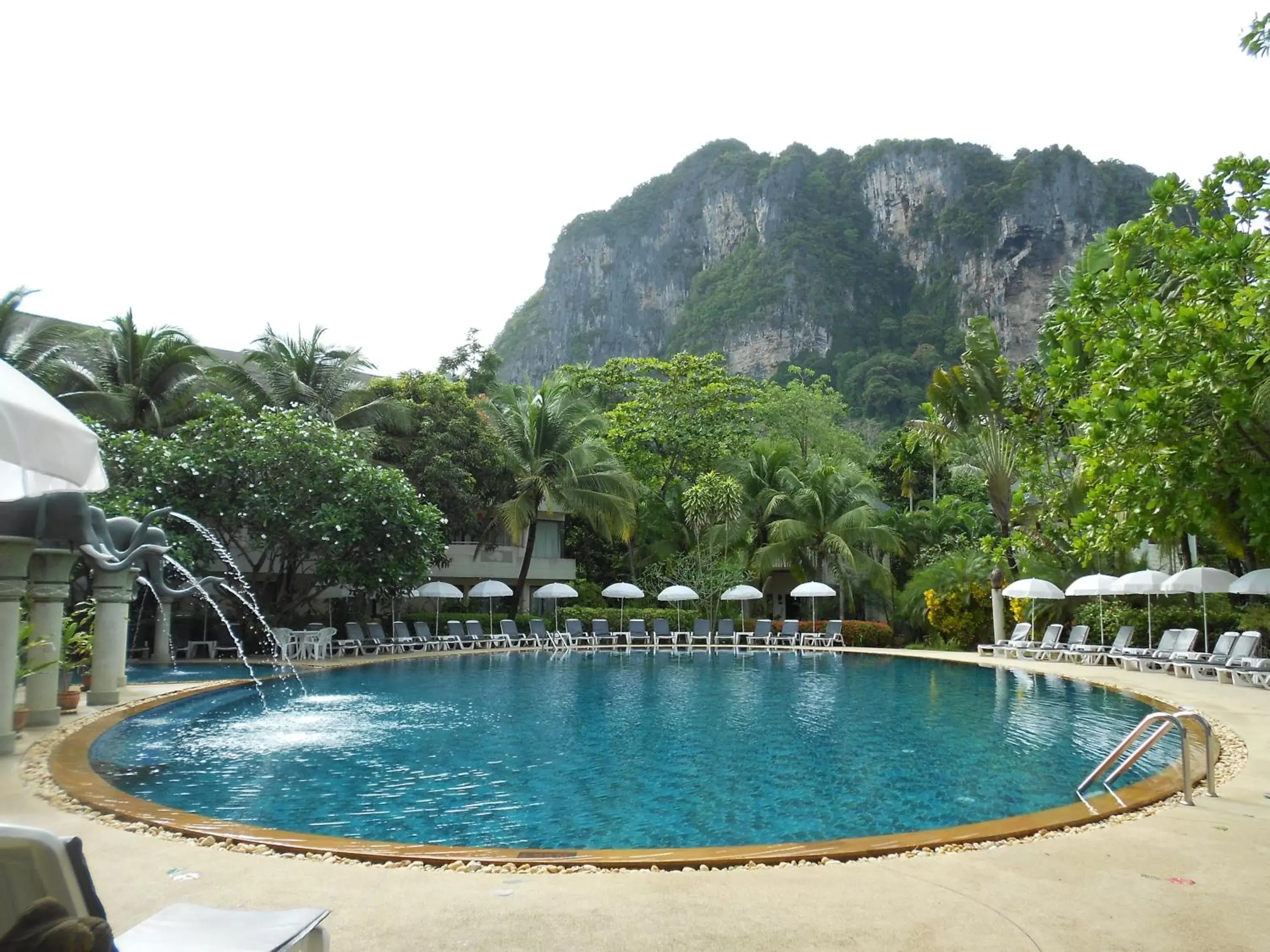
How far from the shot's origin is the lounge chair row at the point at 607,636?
79.2 feet

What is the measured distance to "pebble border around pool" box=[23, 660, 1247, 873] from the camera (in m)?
4.82

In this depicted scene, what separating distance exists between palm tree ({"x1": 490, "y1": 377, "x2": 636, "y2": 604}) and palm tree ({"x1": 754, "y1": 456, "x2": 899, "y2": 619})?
183 inches

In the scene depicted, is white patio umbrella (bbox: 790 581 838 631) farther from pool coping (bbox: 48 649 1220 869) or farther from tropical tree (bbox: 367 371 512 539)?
pool coping (bbox: 48 649 1220 869)

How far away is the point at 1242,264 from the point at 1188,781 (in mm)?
4566

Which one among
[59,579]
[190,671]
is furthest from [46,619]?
[190,671]

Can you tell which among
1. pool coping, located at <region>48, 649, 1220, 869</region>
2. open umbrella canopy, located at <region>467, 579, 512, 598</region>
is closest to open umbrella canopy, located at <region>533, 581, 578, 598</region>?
open umbrella canopy, located at <region>467, 579, 512, 598</region>

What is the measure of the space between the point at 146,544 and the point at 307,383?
1429 cm

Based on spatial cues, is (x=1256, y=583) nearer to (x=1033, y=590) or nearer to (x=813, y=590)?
(x=1033, y=590)

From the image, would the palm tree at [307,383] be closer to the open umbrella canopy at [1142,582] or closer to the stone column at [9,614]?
the stone column at [9,614]

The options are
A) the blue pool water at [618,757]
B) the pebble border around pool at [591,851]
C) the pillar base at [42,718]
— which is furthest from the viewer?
the pillar base at [42,718]

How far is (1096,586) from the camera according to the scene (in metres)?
18.0

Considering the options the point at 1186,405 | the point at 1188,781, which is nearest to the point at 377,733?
the point at 1188,781

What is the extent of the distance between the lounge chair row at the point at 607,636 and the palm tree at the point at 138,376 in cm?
707

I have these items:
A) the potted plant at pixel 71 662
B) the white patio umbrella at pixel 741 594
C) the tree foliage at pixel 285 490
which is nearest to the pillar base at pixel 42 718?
Answer: the potted plant at pixel 71 662
